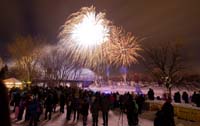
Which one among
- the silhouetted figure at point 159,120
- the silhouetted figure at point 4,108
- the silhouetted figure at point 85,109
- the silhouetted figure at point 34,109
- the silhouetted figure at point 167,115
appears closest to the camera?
the silhouetted figure at point 4,108

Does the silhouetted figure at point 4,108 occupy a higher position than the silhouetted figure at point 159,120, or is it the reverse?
the silhouetted figure at point 4,108

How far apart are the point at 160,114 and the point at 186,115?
12.9 metres

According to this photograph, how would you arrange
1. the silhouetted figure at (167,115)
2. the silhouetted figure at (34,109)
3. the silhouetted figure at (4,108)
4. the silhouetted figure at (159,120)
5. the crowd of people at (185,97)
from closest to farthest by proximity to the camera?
the silhouetted figure at (4,108) → the silhouetted figure at (159,120) → the silhouetted figure at (167,115) → the silhouetted figure at (34,109) → the crowd of people at (185,97)

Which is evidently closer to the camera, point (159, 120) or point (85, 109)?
point (159, 120)

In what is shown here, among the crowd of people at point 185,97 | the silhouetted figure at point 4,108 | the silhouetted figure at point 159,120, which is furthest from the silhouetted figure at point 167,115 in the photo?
the crowd of people at point 185,97

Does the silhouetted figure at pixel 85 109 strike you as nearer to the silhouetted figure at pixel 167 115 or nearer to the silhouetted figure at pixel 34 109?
the silhouetted figure at pixel 34 109

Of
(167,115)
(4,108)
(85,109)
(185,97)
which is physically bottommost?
(85,109)

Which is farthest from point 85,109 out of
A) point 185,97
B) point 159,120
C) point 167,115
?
point 185,97

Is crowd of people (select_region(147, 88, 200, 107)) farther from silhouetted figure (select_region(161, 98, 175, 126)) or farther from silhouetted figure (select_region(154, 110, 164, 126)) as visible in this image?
silhouetted figure (select_region(154, 110, 164, 126))

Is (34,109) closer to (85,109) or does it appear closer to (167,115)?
(85,109)

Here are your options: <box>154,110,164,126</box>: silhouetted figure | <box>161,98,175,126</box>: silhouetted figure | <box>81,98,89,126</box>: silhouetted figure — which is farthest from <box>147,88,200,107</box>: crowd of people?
<box>154,110,164,126</box>: silhouetted figure

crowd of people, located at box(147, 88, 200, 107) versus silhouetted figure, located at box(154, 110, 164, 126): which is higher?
crowd of people, located at box(147, 88, 200, 107)

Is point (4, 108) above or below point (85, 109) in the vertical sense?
above

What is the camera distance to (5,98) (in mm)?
1813
